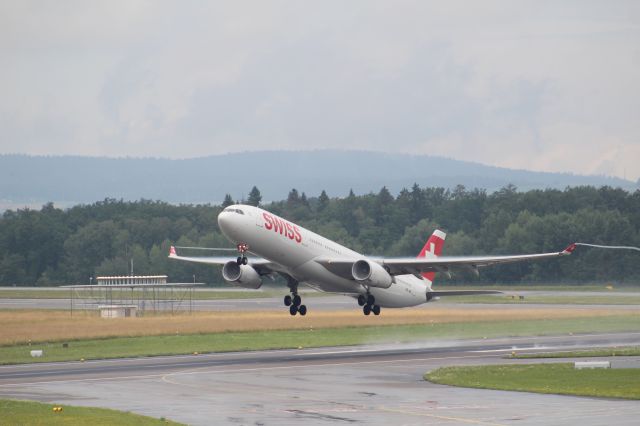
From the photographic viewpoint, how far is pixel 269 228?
54.4 metres

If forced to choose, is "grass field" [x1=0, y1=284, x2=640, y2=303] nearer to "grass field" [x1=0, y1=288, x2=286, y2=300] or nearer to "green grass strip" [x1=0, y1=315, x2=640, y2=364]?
"grass field" [x1=0, y1=288, x2=286, y2=300]

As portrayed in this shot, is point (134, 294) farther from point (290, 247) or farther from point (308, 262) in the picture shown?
point (290, 247)

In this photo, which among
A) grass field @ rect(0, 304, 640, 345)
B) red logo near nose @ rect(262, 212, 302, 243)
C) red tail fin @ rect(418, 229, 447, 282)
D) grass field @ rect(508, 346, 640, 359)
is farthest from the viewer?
red tail fin @ rect(418, 229, 447, 282)

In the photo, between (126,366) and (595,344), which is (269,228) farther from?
(595,344)

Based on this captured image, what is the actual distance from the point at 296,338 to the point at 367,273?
359 inches

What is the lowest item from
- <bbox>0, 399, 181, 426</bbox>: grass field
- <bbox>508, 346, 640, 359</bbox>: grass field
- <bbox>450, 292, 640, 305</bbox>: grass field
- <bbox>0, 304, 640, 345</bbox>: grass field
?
<bbox>0, 399, 181, 426</bbox>: grass field

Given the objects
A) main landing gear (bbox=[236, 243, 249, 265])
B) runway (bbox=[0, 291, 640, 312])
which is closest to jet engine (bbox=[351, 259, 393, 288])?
main landing gear (bbox=[236, 243, 249, 265])

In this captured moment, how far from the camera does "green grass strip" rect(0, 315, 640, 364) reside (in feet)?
196

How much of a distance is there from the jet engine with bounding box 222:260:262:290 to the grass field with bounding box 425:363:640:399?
1527 cm

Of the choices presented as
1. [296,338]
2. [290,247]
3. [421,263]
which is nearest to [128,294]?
[296,338]

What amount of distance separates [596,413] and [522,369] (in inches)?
550

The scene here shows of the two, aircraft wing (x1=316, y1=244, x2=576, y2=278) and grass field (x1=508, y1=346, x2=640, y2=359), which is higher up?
aircraft wing (x1=316, y1=244, x2=576, y2=278)

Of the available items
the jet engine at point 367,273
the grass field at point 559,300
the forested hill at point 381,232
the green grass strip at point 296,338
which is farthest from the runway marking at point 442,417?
the forested hill at point 381,232

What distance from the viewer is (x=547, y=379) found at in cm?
4231
